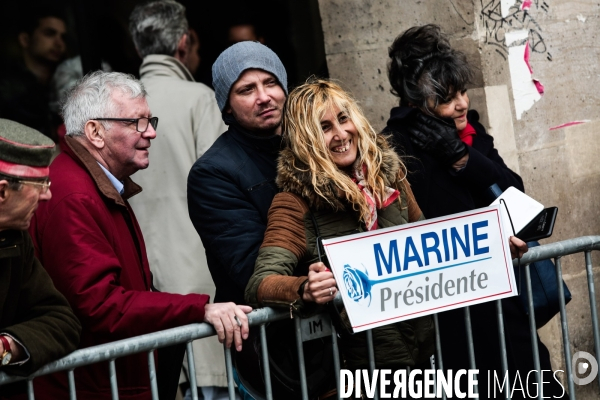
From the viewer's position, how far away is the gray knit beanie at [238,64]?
3932mm

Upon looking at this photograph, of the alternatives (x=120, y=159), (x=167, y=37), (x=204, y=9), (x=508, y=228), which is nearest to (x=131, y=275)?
(x=120, y=159)

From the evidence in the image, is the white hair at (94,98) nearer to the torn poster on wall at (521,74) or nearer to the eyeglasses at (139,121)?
the eyeglasses at (139,121)

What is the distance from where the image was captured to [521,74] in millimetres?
5234

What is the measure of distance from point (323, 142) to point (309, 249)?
0.40 m

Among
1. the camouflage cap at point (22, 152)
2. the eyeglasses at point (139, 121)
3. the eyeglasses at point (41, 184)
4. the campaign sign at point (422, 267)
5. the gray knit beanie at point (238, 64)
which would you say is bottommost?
the campaign sign at point (422, 267)

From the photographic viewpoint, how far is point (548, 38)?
5.35m

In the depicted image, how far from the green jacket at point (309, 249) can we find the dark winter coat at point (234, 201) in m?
0.19

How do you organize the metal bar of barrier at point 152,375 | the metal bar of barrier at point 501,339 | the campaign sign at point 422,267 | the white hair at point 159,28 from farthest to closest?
the white hair at point 159,28 < the metal bar of barrier at point 501,339 < the campaign sign at point 422,267 < the metal bar of barrier at point 152,375

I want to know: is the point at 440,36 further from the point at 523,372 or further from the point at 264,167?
the point at 523,372

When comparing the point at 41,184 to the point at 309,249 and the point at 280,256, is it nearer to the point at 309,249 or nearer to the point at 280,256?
the point at 280,256

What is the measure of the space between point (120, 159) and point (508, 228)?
5.03 feet

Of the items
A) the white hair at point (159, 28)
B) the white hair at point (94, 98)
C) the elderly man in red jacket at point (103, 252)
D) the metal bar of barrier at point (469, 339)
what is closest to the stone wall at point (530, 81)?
the white hair at point (159, 28)

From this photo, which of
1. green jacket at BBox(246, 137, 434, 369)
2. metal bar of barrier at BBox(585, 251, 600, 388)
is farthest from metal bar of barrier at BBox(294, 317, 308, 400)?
metal bar of barrier at BBox(585, 251, 600, 388)

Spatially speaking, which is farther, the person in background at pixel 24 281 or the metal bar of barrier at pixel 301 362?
the metal bar of barrier at pixel 301 362
